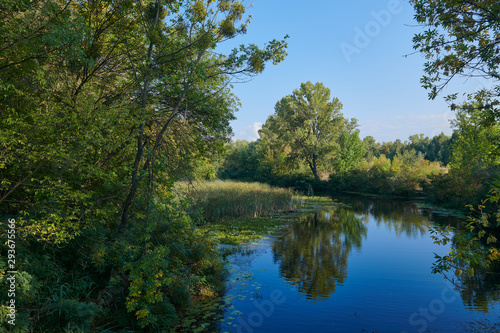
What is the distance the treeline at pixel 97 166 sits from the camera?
4688 millimetres

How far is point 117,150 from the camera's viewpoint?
272 inches

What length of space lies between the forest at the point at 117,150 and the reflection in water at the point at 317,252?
8.43ft

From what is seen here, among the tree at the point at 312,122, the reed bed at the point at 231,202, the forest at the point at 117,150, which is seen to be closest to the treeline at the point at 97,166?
the forest at the point at 117,150

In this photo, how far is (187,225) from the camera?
6.11 metres

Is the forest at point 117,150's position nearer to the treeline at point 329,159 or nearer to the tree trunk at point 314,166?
the treeline at point 329,159

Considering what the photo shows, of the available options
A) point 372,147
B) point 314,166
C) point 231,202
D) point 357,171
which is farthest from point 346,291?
point 372,147

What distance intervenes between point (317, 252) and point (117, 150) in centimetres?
800

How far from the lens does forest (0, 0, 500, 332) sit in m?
4.66

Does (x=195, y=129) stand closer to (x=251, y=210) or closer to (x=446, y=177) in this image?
(x=251, y=210)

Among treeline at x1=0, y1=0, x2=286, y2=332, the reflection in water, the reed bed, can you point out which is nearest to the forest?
treeline at x1=0, y1=0, x2=286, y2=332

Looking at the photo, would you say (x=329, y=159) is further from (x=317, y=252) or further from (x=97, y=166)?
(x=97, y=166)

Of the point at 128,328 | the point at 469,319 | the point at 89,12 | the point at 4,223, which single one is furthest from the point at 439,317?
the point at 89,12

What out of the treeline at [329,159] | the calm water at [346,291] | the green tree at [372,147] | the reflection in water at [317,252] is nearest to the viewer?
the calm water at [346,291]

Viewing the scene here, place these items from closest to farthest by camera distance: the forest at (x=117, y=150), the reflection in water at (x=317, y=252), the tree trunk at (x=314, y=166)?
the forest at (x=117, y=150) → the reflection in water at (x=317, y=252) → the tree trunk at (x=314, y=166)
